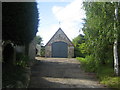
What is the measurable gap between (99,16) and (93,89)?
16.0ft

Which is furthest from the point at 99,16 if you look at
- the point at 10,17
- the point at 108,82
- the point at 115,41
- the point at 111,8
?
the point at 10,17

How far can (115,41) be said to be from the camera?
14.5 meters

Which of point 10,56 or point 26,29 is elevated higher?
point 26,29

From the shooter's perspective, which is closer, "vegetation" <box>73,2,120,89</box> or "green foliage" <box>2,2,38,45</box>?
"green foliage" <box>2,2,38,45</box>

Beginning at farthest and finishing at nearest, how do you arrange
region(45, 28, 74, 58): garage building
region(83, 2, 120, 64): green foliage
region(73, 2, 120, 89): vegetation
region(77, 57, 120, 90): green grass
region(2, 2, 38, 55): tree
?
region(45, 28, 74, 58): garage building < region(83, 2, 120, 64): green foliage < region(73, 2, 120, 89): vegetation < region(77, 57, 120, 90): green grass < region(2, 2, 38, 55): tree

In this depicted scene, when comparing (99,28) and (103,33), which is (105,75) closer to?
(103,33)

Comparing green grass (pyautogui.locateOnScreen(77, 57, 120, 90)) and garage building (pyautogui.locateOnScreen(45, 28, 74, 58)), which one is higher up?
garage building (pyautogui.locateOnScreen(45, 28, 74, 58))

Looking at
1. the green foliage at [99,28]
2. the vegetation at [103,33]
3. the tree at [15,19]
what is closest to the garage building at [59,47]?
the vegetation at [103,33]

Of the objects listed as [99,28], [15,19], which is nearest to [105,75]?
[99,28]

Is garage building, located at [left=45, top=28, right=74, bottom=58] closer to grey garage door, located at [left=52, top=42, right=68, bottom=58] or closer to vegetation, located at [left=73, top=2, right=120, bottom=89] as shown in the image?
grey garage door, located at [left=52, top=42, right=68, bottom=58]

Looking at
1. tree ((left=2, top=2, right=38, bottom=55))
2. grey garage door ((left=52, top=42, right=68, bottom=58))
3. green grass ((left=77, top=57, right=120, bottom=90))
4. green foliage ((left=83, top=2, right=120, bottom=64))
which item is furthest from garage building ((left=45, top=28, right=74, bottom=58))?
tree ((left=2, top=2, right=38, bottom=55))

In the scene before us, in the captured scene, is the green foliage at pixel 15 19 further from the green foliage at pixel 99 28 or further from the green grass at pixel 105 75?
the green grass at pixel 105 75

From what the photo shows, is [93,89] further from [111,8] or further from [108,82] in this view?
[111,8]


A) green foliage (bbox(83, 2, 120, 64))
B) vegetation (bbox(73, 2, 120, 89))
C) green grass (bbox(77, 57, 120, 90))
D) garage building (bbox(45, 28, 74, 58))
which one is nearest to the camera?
green grass (bbox(77, 57, 120, 90))
